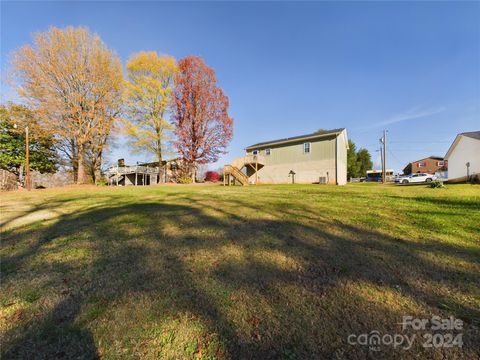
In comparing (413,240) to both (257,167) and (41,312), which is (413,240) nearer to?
(41,312)

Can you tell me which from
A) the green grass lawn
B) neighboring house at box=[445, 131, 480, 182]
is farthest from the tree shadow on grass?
neighboring house at box=[445, 131, 480, 182]

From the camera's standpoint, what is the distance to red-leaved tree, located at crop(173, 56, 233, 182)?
2252cm

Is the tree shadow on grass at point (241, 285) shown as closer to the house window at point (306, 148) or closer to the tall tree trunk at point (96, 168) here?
the house window at point (306, 148)

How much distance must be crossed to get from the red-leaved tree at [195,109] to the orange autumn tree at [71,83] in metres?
5.96

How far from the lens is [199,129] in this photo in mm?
22703

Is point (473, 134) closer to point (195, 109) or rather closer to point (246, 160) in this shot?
point (246, 160)

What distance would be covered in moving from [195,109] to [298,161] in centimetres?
1238

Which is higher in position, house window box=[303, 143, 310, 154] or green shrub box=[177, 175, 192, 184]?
house window box=[303, 143, 310, 154]

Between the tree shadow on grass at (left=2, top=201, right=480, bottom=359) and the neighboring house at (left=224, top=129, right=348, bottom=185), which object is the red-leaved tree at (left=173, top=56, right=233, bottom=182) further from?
the tree shadow on grass at (left=2, top=201, right=480, bottom=359)

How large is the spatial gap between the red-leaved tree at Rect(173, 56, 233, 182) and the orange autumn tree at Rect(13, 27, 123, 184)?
5960 millimetres

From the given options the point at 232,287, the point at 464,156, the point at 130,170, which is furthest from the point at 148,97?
the point at 464,156

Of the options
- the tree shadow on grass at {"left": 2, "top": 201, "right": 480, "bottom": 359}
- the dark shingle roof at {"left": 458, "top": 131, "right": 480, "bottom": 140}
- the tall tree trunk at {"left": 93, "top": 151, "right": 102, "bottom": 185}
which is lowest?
the tree shadow on grass at {"left": 2, "top": 201, "right": 480, "bottom": 359}

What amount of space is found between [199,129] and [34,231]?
1924cm

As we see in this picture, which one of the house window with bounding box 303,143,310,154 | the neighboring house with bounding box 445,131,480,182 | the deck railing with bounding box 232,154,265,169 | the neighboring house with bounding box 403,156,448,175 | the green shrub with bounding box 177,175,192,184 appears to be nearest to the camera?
the neighboring house with bounding box 445,131,480,182
